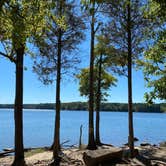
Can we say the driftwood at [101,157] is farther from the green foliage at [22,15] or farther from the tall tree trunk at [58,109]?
the green foliage at [22,15]

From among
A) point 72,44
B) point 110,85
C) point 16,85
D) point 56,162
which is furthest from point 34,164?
point 110,85

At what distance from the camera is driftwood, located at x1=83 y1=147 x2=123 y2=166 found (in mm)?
13820

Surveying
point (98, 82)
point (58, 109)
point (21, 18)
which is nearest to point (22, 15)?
point (21, 18)

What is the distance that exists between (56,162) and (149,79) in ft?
26.3

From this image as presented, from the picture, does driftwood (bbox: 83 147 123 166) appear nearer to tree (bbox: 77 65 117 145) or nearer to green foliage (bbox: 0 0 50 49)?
green foliage (bbox: 0 0 50 49)

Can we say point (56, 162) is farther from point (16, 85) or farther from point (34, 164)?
point (16, 85)

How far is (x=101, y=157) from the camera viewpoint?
13.9 meters

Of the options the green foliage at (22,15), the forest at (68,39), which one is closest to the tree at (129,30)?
the forest at (68,39)

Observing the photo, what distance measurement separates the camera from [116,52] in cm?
1842

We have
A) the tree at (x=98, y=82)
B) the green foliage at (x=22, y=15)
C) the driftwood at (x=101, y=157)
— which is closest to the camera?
the green foliage at (x=22, y=15)

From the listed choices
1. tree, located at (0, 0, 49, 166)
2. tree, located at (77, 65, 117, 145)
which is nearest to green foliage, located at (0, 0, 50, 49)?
tree, located at (0, 0, 49, 166)

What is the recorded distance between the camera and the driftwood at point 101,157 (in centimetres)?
1382

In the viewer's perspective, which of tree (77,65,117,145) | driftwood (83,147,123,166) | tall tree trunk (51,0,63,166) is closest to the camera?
driftwood (83,147,123,166)

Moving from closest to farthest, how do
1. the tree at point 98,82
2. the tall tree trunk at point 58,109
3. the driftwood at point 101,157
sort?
the driftwood at point 101,157 → the tall tree trunk at point 58,109 → the tree at point 98,82
